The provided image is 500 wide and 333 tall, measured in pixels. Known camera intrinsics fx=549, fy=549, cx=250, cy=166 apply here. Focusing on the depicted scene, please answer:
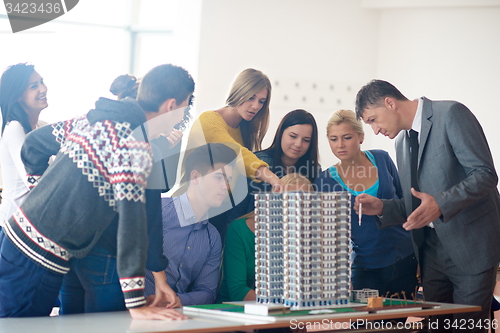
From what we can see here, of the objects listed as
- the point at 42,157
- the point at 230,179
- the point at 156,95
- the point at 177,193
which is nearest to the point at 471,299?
the point at 230,179

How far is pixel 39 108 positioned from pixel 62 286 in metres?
1.14

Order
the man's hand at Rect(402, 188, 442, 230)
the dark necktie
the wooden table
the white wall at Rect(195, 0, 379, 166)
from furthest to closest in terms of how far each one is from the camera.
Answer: the white wall at Rect(195, 0, 379, 166) < the dark necktie < the man's hand at Rect(402, 188, 442, 230) < the wooden table

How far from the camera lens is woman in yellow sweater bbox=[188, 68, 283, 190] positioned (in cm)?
251

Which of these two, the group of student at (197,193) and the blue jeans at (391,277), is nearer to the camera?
the group of student at (197,193)

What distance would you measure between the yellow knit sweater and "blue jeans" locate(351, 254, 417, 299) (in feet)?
2.34

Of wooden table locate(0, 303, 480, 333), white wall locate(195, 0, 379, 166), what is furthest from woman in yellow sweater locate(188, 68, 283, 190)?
white wall locate(195, 0, 379, 166)

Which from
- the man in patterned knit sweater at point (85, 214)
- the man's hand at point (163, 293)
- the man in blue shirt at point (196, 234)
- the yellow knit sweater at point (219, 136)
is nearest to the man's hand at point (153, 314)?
the man in patterned knit sweater at point (85, 214)

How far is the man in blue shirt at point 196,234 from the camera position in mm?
2232

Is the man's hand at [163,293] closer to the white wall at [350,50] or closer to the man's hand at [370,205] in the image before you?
the man's hand at [370,205]

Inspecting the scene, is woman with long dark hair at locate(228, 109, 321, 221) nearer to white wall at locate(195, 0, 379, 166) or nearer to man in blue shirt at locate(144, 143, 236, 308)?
man in blue shirt at locate(144, 143, 236, 308)

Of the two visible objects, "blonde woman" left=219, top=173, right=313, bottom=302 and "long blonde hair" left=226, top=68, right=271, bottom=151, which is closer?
"blonde woman" left=219, top=173, right=313, bottom=302

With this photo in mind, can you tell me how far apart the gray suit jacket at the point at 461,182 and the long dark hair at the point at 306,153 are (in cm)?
55

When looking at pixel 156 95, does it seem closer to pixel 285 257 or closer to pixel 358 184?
pixel 285 257

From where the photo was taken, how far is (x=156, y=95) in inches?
72.4
